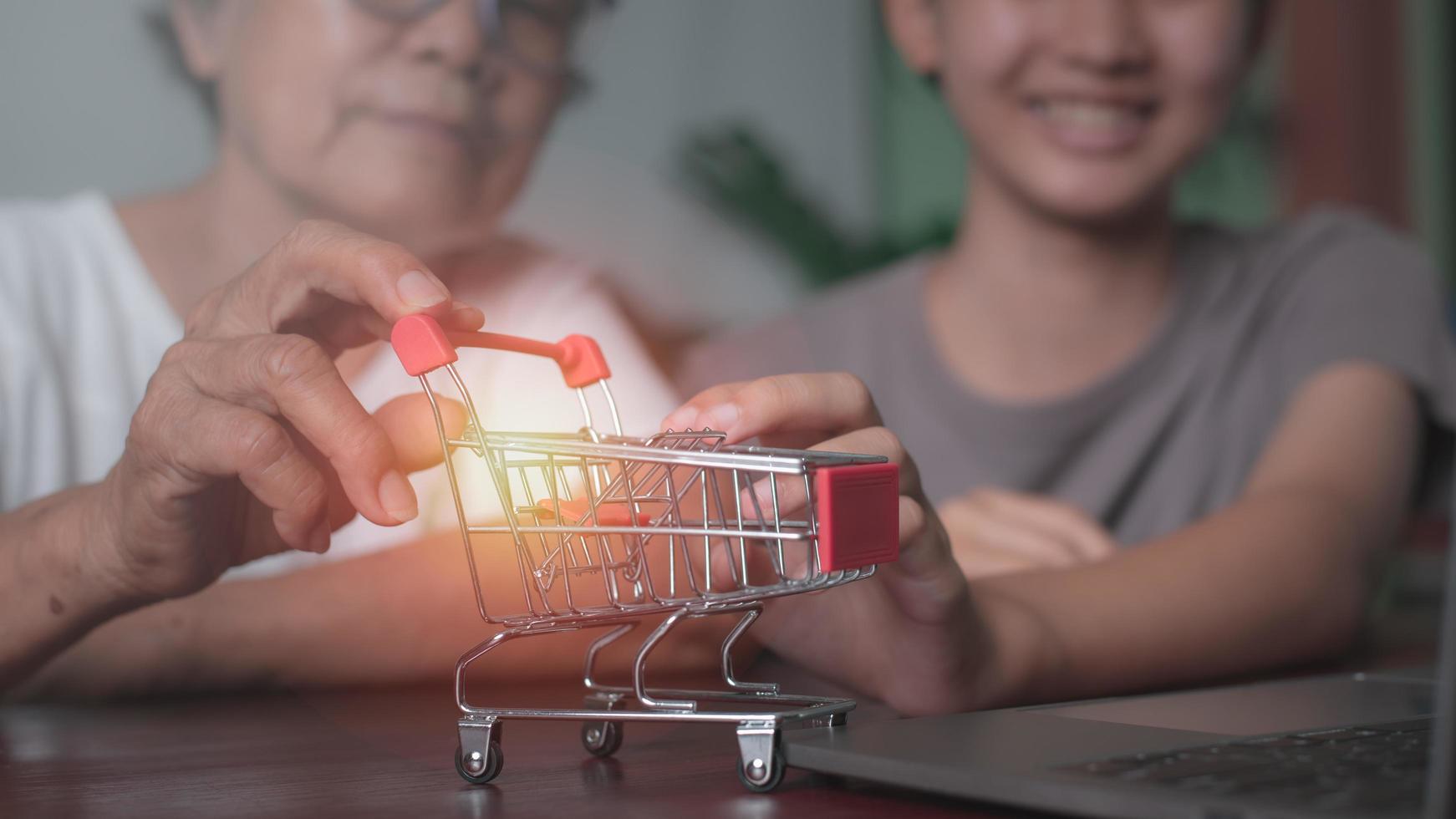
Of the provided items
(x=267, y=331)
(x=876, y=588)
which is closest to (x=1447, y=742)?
(x=876, y=588)

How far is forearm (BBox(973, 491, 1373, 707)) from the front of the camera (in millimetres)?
798

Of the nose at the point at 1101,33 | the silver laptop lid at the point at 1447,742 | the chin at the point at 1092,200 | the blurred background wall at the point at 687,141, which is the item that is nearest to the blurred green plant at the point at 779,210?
A: the blurred background wall at the point at 687,141

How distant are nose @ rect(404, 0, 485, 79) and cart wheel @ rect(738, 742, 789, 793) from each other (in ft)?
2.25

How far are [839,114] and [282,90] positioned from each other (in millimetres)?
698

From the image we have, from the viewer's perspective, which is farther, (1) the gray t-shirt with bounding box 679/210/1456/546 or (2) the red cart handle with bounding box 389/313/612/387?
(1) the gray t-shirt with bounding box 679/210/1456/546

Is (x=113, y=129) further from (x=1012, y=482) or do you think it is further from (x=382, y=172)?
(x=1012, y=482)

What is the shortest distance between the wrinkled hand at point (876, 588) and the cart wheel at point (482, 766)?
0.56ft

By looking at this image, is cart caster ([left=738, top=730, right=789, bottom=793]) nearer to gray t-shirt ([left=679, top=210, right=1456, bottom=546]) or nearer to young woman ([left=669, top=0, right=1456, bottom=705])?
young woman ([left=669, top=0, right=1456, bottom=705])

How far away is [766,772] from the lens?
520 mm

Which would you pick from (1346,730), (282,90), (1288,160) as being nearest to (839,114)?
(282,90)

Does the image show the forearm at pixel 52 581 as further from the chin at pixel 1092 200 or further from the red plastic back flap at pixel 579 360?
the chin at pixel 1092 200

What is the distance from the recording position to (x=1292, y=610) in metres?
1.02

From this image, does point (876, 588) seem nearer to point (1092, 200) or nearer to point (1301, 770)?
point (1301, 770)

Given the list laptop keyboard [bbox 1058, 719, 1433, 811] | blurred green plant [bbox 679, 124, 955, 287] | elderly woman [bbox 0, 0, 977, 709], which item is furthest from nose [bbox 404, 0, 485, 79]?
laptop keyboard [bbox 1058, 719, 1433, 811]
